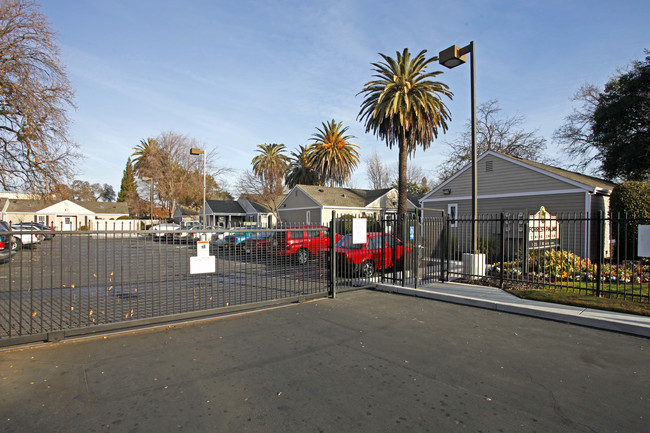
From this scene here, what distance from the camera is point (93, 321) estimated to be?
20.4 ft

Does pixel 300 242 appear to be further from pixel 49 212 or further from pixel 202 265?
pixel 49 212

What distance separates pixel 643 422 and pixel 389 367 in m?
2.49

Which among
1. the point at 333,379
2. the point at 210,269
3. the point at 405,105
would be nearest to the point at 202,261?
the point at 210,269

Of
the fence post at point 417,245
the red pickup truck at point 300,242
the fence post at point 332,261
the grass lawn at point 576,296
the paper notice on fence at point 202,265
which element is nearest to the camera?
the paper notice on fence at point 202,265

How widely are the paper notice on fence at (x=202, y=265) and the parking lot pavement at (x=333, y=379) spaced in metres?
0.97

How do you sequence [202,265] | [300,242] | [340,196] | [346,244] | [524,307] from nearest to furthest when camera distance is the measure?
[202,265], [524,307], [300,242], [346,244], [340,196]

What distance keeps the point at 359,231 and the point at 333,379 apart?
5.56m

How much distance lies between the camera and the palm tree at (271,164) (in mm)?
51906

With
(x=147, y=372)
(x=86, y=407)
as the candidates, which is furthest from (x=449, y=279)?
(x=86, y=407)

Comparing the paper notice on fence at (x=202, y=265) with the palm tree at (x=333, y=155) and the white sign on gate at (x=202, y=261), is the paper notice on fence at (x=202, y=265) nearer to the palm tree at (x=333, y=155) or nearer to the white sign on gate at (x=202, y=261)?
the white sign on gate at (x=202, y=261)

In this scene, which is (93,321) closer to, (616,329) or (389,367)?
(389,367)

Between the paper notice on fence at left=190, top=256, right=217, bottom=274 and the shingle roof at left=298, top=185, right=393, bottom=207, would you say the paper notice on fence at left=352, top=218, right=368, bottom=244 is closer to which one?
the paper notice on fence at left=190, top=256, right=217, bottom=274

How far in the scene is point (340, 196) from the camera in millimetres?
38281

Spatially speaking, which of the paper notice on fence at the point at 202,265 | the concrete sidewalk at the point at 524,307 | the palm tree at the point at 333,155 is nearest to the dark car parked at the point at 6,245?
the paper notice on fence at the point at 202,265
